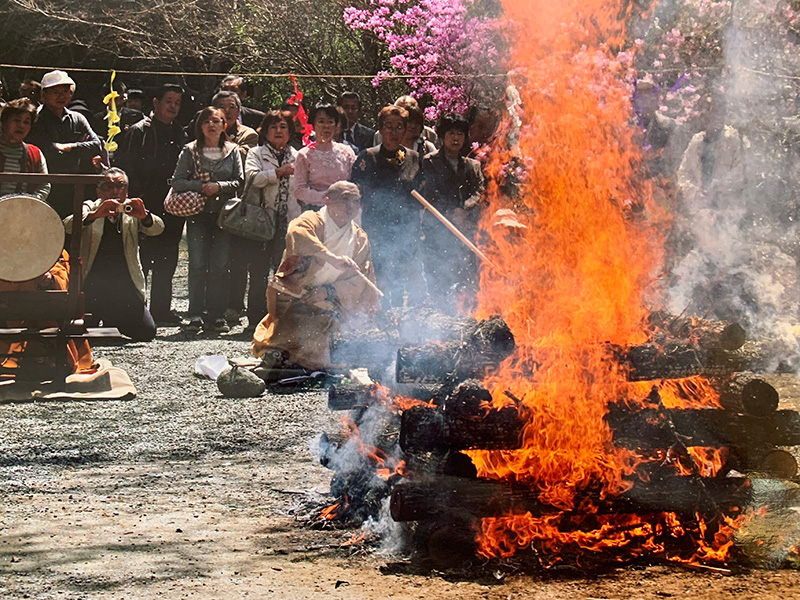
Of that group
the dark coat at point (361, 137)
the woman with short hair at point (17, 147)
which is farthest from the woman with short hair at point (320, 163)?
the woman with short hair at point (17, 147)

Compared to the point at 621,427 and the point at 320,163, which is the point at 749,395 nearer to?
the point at 621,427

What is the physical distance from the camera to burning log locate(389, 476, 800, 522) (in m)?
4.77

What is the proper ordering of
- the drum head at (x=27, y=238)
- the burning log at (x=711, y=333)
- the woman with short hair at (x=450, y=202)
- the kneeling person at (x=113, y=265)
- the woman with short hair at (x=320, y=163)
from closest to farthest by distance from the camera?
1. the burning log at (x=711, y=333)
2. the drum head at (x=27, y=238)
3. the woman with short hair at (x=450, y=202)
4. the kneeling person at (x=113, y=265)
5. the woman with short hair at (x=320, y=163)

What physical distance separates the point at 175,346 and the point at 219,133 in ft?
7.51

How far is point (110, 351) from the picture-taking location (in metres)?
10.2

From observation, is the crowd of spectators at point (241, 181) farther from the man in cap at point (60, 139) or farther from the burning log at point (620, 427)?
the burning log at point (620, 427)

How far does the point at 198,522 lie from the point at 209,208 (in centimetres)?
625

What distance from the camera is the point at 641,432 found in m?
5.01

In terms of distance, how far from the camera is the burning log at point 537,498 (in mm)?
4766

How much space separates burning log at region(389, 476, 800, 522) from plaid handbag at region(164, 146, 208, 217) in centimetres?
657

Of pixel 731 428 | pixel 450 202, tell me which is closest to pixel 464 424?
pixel 731 428

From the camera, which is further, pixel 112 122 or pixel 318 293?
pixel 112 122

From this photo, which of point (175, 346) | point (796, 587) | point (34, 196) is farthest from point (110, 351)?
point (796, 587)

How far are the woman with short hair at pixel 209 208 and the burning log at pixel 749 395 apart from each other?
22.0 feet
